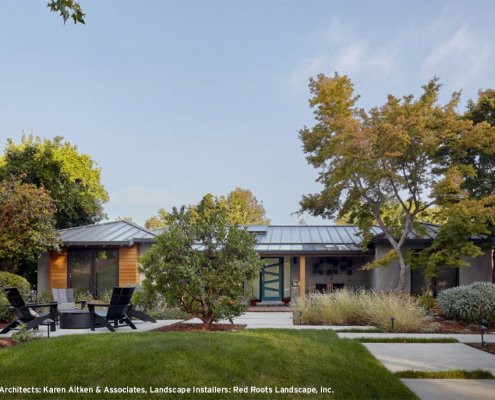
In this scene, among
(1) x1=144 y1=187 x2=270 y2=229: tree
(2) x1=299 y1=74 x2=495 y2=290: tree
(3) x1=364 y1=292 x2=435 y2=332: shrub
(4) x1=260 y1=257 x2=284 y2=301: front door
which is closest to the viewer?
(3) x1=364 y1=292 x2=435 y2=332: shrub

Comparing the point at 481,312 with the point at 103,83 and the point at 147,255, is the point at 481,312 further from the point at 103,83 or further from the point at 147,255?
the point at 103,83

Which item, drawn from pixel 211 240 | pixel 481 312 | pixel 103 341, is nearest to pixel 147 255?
pixel 211 240

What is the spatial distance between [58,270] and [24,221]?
277 centimetres

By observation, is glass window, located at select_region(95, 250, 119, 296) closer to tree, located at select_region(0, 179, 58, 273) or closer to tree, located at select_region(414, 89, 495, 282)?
tree, located at select_region(0, 179, 58, 273)

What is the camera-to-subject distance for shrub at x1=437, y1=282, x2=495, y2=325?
12562 millimetres

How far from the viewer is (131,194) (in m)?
31.8

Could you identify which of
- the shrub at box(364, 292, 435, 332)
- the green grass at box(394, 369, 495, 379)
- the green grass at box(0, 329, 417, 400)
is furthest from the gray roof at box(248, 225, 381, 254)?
the green grass at box(394, 369, 495, 379)

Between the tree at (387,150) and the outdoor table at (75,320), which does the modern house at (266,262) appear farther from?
the outdoor table at (75,320)

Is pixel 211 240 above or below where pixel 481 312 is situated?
above

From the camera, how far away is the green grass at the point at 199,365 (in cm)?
581

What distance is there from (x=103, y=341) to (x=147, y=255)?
2.65 metres

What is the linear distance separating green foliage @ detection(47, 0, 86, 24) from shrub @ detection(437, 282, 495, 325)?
11398 mm

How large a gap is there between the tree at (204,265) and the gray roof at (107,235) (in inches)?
279

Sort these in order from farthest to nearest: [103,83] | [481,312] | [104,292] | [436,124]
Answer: [103,83]
[104,292]
[436,124]
[481,312]
